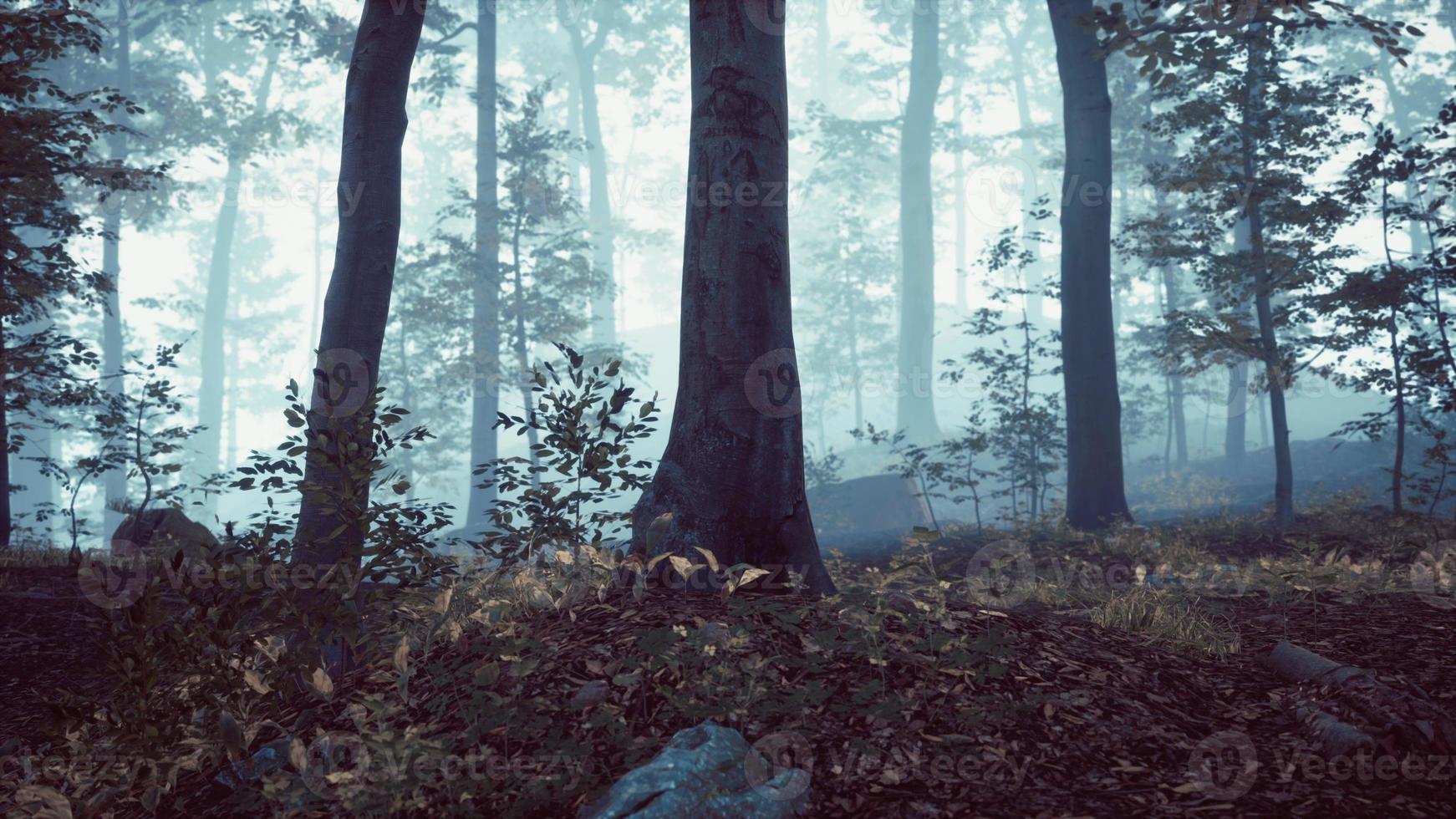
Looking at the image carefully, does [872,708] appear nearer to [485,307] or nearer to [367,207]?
[367,207]

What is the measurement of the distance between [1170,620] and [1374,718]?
144 centimetres

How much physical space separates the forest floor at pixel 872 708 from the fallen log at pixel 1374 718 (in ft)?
0.11

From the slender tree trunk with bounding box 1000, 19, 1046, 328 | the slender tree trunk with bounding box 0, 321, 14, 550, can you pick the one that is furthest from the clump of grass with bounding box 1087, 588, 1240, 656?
the slender tree trunk with bounding box 1000, 19, 1046, 328

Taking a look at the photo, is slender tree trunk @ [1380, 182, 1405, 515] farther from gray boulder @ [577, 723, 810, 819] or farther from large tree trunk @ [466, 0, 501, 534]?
large tree trunk @ [466, 0, 501, 534]

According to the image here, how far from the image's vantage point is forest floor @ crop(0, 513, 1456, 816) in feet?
8.70

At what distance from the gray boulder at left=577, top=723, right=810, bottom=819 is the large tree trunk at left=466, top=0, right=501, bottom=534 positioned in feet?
55.5

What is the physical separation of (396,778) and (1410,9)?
1506 inches

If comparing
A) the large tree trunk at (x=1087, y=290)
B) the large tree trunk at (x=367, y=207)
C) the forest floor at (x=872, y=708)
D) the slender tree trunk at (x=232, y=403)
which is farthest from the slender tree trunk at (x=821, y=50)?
the forest floor at (x=872, y=708)

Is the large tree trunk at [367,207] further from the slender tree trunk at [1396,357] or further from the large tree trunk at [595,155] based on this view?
the large tree trunk at [595,155]

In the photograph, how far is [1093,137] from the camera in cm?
1148

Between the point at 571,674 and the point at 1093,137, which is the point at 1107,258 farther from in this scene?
the point at 571,674

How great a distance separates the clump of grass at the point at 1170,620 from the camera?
14.0 ft

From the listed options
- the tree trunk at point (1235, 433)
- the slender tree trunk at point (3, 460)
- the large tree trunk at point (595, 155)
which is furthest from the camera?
the large tree trunk at point (595, 155)

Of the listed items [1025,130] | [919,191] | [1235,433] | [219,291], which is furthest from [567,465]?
[219,291]
